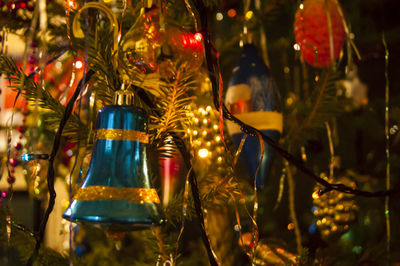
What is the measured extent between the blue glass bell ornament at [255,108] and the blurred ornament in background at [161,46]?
14cm

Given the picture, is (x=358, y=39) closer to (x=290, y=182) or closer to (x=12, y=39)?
(x=290, y=182)

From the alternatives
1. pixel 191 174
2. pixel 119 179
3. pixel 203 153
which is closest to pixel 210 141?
pixel 203 153

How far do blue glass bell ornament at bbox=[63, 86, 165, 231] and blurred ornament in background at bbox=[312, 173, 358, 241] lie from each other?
36 cm

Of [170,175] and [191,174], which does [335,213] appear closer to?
[191,174]

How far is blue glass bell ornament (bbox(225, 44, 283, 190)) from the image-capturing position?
58cm

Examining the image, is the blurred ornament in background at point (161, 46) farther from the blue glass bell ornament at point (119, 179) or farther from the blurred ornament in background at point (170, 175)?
the blurred ornament in background at point (170, 175)

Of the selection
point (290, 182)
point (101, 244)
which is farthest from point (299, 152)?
point (101, 244)

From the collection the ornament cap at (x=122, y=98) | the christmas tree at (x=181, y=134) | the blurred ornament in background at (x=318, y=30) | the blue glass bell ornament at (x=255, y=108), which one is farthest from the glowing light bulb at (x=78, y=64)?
the blurred ornament in background at (x=318, y=30)

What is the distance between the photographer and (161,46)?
477 mm

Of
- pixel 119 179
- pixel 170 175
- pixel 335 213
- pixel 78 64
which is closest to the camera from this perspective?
pixel 119 179

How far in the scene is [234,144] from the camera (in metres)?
0.60

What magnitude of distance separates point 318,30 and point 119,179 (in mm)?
424

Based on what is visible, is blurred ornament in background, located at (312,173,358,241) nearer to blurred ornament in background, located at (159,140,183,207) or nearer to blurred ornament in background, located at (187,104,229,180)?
blurred ornament in background, located at (187,104,229,180)

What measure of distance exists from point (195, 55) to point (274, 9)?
37 centimetres
